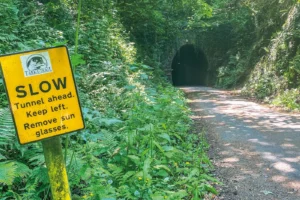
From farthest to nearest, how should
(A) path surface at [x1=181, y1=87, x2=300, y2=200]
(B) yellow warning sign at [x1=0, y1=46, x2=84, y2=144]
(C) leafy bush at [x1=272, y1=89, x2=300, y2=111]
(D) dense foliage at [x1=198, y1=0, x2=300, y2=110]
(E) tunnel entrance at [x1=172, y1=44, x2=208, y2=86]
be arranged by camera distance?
(E) tunnel entrance at [x1=172, y1=44, x2=208, y2=86], (D) dense foliage at [x1=198, y1=0, x2=300, y2=110], (C) leafy bush at [x1=272, y1=89, x2=300, y2=111], (A) path surface at [x1=181, y1=87, x2=300, y2=200], (B) yellow warning sign at [x1=0, y1=46, x2=84, y2=144]

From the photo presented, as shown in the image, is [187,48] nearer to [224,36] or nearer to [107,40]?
[224,36]

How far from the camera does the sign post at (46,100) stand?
1.36 m

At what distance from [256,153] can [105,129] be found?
2.79 metres

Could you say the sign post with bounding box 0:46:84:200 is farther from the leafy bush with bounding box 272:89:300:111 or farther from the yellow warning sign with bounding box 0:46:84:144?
the leafy bush with bounding box 272:89:300:111

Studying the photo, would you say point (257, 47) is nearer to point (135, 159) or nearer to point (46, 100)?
point (135, 159)

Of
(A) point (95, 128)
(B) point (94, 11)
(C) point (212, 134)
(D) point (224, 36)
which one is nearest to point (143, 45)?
(B) point (94, 11)

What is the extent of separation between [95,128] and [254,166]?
8.46ft

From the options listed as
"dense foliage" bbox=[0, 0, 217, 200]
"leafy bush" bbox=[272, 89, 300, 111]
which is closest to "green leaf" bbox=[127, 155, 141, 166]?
"dense foliage" bbox=[0, 0, 217, 200]

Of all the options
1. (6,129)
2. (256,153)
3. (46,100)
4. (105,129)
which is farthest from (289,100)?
(46,100)

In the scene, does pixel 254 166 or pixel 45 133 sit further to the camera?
pixel 254 166

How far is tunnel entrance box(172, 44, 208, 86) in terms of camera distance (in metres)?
28.4

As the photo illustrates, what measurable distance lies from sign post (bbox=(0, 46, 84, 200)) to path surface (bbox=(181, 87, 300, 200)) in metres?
2.90

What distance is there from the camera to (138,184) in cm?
305

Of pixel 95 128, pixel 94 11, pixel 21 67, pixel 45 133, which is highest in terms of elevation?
pixel 94 11
